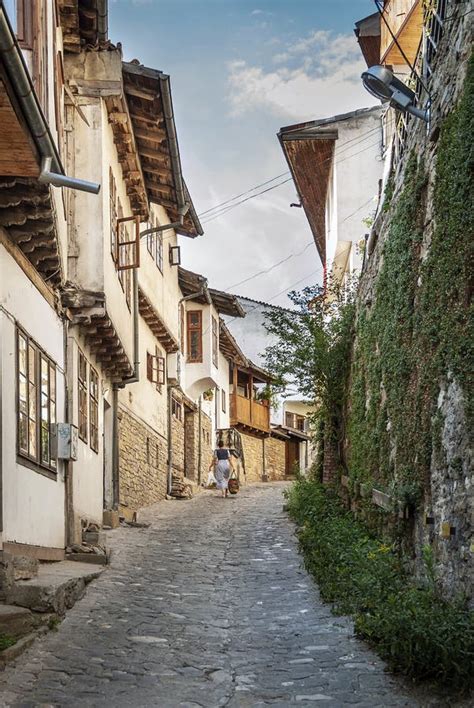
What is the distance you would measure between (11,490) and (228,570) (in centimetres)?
405

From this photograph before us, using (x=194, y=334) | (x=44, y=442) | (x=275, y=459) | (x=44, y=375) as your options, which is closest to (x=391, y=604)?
(x=44, y=442)

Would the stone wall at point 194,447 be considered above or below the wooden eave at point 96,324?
below

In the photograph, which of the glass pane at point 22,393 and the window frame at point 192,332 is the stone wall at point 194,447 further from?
the glass pane at point 22,393

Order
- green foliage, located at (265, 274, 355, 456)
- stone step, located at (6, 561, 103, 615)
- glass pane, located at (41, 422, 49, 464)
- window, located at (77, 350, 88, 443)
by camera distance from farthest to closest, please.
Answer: green foliage, located at (265, 274, 355, 456) < window, located at (77, 350, 88, 443) < glass pane, located at (41, 422, 49, 464) < stone step, located at (6, 561, 103, 615)

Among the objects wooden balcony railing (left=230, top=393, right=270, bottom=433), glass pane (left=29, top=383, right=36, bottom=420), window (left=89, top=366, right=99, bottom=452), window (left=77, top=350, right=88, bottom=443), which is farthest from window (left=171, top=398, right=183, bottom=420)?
glass pane (left=29, top=383, right=36, bottom=420)

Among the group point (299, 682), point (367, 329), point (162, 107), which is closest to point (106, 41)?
point (162, 107)

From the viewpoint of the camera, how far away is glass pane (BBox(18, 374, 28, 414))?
33.0 feet

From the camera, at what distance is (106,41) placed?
1396cm

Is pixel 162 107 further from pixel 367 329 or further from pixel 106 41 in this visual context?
pixel 367 329

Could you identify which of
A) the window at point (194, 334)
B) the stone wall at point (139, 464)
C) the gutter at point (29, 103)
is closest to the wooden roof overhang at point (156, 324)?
the stone wall at point (139, 464)

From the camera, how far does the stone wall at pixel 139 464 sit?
65.5 ft

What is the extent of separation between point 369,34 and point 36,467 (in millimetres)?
18251

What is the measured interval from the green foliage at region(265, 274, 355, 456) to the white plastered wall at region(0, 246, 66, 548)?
5753 millimetres

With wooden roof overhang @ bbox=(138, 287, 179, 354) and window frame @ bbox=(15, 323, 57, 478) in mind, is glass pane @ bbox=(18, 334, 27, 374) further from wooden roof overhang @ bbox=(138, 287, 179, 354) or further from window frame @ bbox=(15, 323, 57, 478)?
wooden roof overhang @ bbox=(138, 287, 179, 354)
